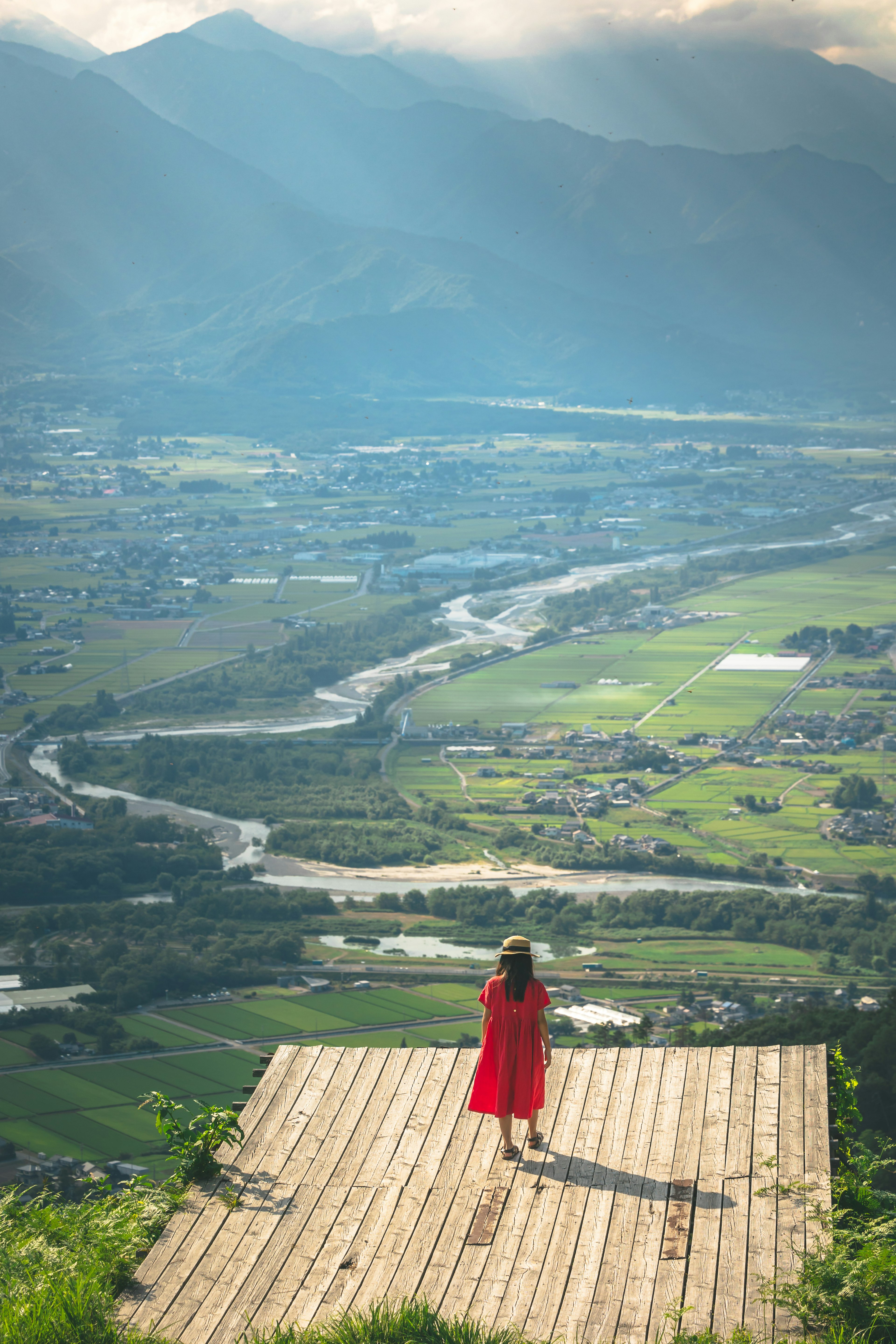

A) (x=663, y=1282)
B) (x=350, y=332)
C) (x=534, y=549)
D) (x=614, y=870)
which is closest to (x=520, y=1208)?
(x=663, y=1282)

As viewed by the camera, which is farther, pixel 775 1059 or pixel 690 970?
pixel 690 970

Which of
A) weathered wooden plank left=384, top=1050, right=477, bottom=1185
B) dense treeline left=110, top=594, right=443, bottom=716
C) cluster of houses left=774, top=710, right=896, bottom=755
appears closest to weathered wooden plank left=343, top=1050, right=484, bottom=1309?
weathered wooden plank left=384, top=1050, right=477, bottom=1185

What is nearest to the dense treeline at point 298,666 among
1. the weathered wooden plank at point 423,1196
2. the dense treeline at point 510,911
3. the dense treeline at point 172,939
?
the dense treeline at point 172,939

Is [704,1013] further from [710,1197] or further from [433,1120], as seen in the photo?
[710,1197]

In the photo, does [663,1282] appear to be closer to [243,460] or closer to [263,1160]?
[263,1160]

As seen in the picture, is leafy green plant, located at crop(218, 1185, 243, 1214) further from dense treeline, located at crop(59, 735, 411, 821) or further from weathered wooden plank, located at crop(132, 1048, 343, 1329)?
dense treeline, located at crop(59, 735, 411, 821)

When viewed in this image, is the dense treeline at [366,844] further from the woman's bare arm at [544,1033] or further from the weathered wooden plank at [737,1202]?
the woman's bare arm at [544,1033]

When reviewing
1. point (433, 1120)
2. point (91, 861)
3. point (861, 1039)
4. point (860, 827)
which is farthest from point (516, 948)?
point (860, 827)
